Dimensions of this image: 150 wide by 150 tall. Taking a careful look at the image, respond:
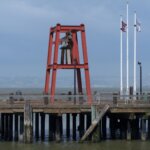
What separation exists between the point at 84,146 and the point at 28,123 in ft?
13.5

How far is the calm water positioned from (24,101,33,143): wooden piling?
1.70 ft

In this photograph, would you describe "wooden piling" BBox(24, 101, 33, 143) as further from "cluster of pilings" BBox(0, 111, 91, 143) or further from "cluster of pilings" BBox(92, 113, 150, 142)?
"cluster of pilings" BBox(92, 113, 150, 142)

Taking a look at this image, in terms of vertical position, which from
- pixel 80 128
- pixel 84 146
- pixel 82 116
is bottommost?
pixel 84 146

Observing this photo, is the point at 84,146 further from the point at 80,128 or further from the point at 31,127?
the point at 80,128

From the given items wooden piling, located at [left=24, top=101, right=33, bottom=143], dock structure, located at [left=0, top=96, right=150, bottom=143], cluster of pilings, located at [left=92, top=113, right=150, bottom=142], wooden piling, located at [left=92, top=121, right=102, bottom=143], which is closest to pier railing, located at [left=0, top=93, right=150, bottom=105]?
dock structure, located at [left=0, top=96, right=150, bottom=143]

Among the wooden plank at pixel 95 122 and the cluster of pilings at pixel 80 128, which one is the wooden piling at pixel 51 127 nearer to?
the cluster of pilings at pixel 80 128

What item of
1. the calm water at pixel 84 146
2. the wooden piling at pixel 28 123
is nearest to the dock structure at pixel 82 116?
the wooden piling at pixel 28 123

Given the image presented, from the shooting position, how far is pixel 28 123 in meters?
44.0

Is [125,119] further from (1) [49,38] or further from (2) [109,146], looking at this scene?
(1) [49,38]

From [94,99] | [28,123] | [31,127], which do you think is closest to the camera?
[28,123]

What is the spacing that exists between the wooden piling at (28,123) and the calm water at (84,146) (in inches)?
20.4

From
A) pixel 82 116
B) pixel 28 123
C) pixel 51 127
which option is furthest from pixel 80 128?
pixel 28 123

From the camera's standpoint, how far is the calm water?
43312 millimetres

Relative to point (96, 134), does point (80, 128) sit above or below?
above
